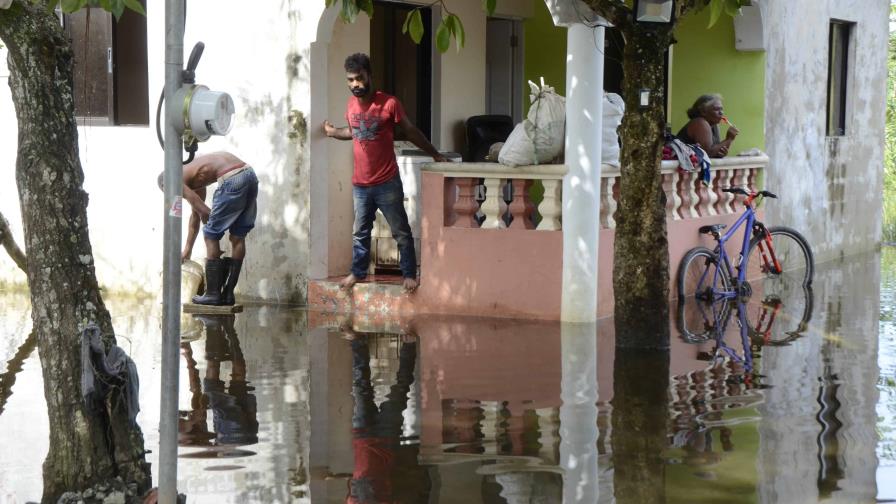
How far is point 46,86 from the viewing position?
17.6 ft

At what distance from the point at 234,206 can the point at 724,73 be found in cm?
540

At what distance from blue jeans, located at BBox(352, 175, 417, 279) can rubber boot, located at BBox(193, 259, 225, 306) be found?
1169 millimetres

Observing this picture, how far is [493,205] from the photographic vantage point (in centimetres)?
1055

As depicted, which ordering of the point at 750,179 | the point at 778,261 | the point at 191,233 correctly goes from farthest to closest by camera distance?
the point at 778,261 → the point at 750,179 → the point at 191,233

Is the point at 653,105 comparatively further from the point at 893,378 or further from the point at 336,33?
the point at 336,33

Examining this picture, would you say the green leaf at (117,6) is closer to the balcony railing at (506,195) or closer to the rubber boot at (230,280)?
the balcony railing at (506,195)

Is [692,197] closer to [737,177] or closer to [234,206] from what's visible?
[737,177]

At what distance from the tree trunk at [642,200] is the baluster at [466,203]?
1.98 m

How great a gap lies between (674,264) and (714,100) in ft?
5.10

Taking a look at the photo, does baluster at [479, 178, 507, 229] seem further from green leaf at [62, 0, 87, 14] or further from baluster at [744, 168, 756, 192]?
green leaf at [62, 0, 87, 14]

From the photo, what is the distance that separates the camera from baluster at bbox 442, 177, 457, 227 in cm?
1073

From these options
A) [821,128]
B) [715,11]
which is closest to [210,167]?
[715,11]

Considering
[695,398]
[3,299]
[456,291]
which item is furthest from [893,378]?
[3,299]

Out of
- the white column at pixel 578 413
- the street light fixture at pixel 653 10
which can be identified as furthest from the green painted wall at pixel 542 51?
the street light fixture at pixel 653 10
